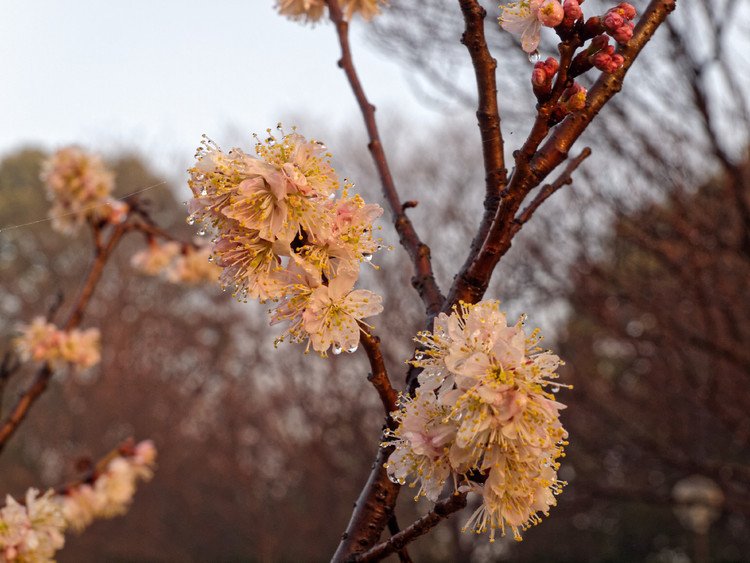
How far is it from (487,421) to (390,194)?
2.03 feet

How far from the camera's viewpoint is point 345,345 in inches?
38.8

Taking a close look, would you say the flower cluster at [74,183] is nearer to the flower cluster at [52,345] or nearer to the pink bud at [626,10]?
the flower cluster at [52,345]

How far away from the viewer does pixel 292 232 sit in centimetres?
91

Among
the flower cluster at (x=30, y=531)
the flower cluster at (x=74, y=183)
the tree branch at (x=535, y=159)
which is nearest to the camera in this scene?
the tree branch at (x=535, y=159)

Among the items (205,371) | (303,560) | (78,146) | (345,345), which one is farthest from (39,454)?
(345,345)

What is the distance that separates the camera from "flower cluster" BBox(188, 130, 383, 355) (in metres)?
0.91

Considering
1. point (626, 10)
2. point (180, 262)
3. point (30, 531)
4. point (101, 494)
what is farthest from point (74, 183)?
point (626, 10)

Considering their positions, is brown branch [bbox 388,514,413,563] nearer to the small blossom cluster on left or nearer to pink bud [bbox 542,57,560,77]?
pink bud [bbox 542,57,560,77]

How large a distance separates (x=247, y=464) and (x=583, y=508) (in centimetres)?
721

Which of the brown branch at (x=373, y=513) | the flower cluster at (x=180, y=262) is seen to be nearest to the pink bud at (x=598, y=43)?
the brown branch at (x=373, y=513)

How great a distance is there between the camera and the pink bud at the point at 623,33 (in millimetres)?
1013

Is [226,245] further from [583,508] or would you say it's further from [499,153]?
[583,508]

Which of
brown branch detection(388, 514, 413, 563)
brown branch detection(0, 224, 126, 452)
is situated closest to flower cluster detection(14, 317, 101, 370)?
brown branch detection(0, 224, 126, 452)

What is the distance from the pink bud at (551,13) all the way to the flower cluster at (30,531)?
4.02 ft
